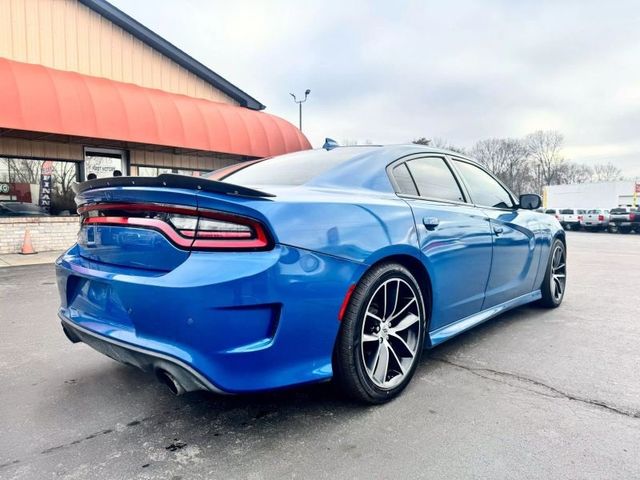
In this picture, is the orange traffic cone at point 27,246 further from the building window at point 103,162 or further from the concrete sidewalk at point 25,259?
the building window at point 103,162

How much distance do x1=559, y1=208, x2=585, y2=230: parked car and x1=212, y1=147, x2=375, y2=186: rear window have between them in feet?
86.8

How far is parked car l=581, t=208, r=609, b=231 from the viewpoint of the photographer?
78.1 ft

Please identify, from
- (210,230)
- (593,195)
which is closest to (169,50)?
(210,230)

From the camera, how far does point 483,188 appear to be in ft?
12.6

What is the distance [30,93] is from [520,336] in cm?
1093

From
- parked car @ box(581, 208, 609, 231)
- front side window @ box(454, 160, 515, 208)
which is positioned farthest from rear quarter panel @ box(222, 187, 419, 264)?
parked car @ box(581, 208, 609, 231)

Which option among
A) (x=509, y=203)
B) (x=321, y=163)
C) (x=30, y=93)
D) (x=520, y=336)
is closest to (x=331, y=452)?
(x=321, y=163)

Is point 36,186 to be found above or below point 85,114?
below

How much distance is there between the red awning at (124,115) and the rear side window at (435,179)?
9613 mm

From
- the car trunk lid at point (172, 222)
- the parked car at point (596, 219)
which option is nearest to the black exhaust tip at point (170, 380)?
the car trunk lid at point (172, 222)

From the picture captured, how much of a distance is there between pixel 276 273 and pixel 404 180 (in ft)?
4.44

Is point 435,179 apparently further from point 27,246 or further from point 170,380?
point 27,246

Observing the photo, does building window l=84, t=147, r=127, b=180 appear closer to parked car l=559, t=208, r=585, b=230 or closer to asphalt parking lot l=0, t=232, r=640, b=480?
asphalt parking lot l=0, t=232, r=640, b=480

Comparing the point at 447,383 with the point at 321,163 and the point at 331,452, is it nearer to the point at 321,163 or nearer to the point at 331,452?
the point at 331,452
